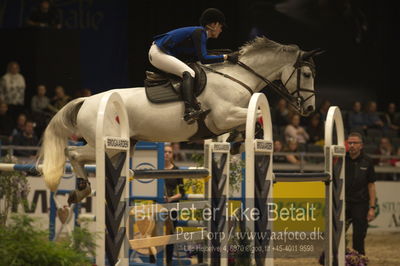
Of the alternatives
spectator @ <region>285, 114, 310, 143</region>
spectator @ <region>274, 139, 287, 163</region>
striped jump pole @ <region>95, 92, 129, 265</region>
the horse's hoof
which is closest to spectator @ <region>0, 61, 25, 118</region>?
spectator @ <region>274, 139, 287, 163</region>

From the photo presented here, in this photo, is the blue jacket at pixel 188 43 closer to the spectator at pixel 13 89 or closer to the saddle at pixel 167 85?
the saddle at pixel 167 85

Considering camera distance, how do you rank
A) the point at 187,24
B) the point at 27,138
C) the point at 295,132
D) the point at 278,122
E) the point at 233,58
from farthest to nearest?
the point at 187,24 < the point at 278,122 < the point at 295,132 < the point at 27,138 < the point at 233,58

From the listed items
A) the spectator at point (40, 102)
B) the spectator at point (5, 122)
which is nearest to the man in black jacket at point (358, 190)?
the spectator at point (40, 102)

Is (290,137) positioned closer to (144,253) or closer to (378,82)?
(378,82)

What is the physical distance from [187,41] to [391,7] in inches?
458

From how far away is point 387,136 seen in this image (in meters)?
14.4

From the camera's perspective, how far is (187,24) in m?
15.1

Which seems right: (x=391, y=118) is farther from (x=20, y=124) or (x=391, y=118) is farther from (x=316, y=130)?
(x=20, y=124)

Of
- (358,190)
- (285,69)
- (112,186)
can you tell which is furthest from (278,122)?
(112,186)

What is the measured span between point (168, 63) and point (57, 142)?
3.59 feet

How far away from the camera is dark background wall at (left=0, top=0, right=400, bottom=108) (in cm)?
1234

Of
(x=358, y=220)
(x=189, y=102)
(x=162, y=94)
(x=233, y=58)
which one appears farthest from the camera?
(x=358, y=220)

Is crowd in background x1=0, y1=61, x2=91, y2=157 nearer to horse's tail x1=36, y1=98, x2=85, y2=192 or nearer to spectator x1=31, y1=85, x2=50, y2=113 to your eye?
spectator x1=31, y1=85, x2=50, y2=113

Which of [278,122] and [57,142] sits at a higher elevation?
[278,122]
